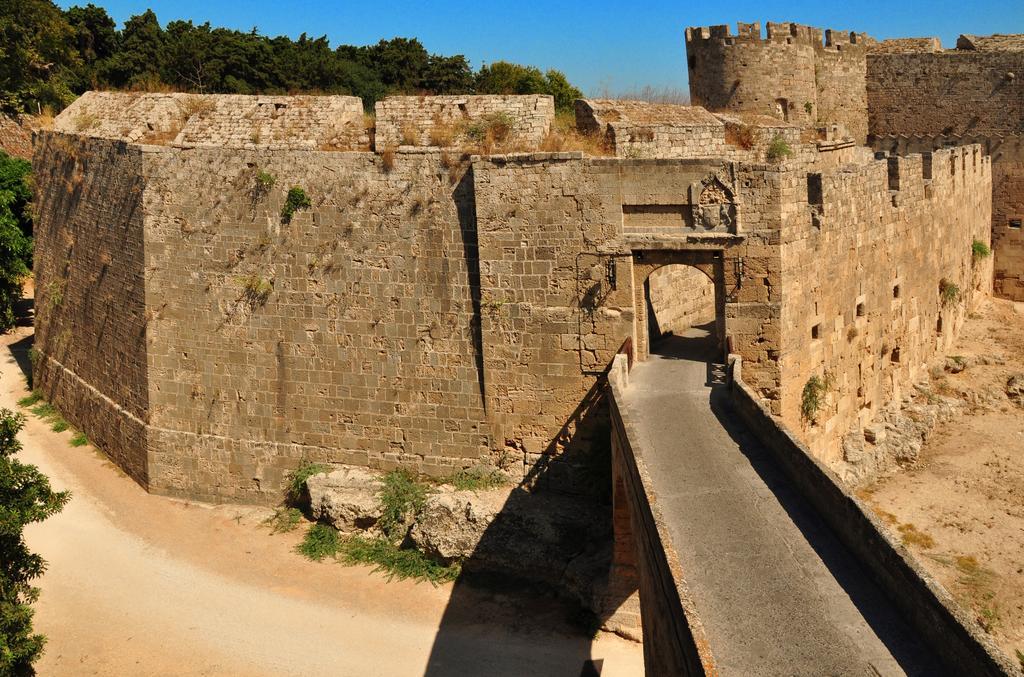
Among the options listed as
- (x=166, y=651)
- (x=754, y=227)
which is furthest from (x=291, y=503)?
(x=754, y=227)

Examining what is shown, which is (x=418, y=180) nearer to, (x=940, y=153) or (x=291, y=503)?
(x=291, y=503)

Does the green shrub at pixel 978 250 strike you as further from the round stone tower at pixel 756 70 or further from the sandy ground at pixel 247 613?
the sandy ground at pixel 247 613

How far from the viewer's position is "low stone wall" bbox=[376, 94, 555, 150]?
14.7 meters

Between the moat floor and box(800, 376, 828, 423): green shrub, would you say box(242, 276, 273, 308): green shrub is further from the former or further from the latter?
box(800, 376, 828, 423): green shrub

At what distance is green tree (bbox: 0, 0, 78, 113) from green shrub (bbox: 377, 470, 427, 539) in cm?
1950

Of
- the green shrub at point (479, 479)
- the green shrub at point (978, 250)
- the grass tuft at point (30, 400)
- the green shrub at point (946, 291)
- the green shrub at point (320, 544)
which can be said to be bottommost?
the green shrub at point (320, 544)

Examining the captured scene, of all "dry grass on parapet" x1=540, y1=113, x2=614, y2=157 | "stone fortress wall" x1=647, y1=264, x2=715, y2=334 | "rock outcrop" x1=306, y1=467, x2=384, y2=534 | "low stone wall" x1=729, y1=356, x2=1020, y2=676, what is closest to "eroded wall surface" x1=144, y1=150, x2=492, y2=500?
"rock outcrop" x1=306, y1=467, x2=384, y2=534

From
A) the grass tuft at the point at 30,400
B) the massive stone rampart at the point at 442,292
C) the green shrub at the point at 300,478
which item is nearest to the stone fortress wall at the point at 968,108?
the massive stone rampart at the point at 442,292

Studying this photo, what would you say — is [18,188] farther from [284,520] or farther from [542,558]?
[542,558]

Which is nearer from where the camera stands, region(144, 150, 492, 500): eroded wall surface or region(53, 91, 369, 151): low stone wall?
region(144, 150, 492, 500): eroded wall surface

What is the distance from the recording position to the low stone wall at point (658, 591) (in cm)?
661

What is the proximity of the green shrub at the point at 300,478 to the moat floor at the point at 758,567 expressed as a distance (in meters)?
6.00

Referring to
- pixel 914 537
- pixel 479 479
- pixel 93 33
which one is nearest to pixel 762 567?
pixel 914 537

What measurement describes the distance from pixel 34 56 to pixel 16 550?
2439cm
